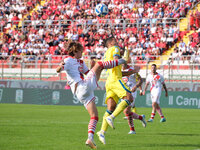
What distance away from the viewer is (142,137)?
39.5ft

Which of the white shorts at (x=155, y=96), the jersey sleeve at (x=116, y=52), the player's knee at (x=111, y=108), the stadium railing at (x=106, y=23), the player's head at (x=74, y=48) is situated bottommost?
the white shorts at (x=155, y=96)

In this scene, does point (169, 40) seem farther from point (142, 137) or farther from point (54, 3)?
point (142, 137)

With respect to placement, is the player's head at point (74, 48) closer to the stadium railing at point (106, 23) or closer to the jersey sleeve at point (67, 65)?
the jersey sleeve at point (67, 65)

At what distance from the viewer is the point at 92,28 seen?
38688mm

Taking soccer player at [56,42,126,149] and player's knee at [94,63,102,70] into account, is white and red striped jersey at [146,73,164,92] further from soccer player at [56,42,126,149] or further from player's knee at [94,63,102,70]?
A: player's knee at [94,63,102,70]

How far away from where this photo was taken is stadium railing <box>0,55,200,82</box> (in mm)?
29266

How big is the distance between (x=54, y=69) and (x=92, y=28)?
292 inches

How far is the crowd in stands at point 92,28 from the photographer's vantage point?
3538cm

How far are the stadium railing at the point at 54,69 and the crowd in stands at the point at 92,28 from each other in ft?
5.09

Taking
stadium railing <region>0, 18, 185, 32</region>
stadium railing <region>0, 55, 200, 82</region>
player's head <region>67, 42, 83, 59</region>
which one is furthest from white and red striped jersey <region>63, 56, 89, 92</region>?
stadium railing <region>0, 18, 185, 32</region>

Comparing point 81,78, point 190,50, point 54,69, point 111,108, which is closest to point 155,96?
point 111,108

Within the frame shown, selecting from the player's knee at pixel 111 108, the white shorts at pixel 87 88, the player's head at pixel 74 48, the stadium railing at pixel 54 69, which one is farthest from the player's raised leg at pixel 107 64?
the stadium railing at pixel 54 69

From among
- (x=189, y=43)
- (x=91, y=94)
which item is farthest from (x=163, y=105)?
(x=91, y=94)

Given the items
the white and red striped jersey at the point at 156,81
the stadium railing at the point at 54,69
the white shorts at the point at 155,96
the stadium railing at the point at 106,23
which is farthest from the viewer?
the stadium railing at the point at 106,23
